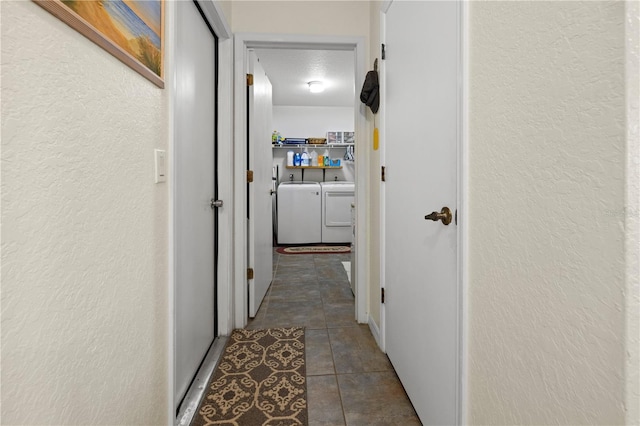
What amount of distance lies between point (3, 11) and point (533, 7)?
96 centimetres

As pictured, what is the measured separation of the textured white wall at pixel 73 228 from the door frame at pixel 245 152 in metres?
1.18

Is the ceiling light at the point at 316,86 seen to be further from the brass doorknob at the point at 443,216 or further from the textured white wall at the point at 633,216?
the textured white wall at the point at 633,216

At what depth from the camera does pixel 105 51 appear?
0.84 metres

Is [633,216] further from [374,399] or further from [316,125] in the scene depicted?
[316,125]

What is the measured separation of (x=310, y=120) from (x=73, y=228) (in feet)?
17.8

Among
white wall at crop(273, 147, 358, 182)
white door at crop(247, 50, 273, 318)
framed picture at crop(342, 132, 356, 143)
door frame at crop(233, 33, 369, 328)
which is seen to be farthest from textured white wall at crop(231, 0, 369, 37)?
white wall at crop(273, 147, 358, 182)

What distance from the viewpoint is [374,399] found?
1572 mm

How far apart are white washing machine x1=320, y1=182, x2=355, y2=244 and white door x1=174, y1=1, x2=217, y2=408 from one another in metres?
3.16

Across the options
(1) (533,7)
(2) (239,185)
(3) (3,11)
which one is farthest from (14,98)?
(2) (239,185)

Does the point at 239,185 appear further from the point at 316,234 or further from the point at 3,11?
the point at 316,234

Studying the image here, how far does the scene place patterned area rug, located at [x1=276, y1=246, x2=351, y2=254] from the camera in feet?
15.5

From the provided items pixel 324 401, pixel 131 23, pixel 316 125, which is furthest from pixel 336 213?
pixel 131 23

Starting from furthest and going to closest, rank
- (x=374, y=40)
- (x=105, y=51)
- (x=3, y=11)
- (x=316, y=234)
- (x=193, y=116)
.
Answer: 1. (x=316, y=234)
2. (x=374, y=40)
3. (x=193, y=116)
4. (x=105, y=51)
5. (x=3, y=11)

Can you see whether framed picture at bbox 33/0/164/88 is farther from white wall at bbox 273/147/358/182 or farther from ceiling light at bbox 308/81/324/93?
white wall at bbox 273/147/358/182
